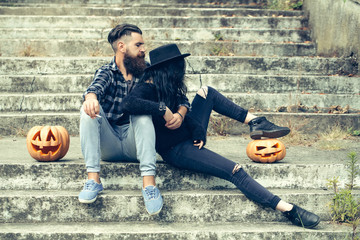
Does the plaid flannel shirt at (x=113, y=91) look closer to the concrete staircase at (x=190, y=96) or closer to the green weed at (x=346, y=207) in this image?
the concrete staircase at (x=190, y=96)

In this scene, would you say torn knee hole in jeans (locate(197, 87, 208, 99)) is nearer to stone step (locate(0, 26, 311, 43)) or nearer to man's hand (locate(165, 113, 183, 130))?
man's hand (locate(165, 113, 183, 130))

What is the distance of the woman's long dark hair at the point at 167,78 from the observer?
11.7 feet

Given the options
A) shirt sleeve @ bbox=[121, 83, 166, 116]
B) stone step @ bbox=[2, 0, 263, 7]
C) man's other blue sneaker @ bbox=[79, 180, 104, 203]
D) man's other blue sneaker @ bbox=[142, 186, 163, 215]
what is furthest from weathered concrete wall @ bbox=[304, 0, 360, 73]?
man's other blue sneaker @ bbox=[79, 180, 104, 203]

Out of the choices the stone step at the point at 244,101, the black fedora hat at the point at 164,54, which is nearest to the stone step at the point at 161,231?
the black fedora hat at the point at 164,54

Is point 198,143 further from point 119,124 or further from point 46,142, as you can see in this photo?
point 46,142

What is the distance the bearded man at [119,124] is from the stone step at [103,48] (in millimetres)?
2631

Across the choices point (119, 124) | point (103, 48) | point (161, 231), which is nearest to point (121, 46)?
point (119, 124)

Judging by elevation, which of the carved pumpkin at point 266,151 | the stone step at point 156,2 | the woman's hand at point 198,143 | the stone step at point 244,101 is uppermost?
the stone step at point 156,2

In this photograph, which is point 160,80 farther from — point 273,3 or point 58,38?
point 273,3

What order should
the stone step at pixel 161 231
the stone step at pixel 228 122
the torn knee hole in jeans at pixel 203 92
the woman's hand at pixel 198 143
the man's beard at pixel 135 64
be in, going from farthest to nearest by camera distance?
the stone step at pixel 228 122 → the torn knee hole in jeans at pixel 203 92 → the man's beard at pixel 135 64 → the woman's hand at pixel 198 143 → the stone step at pixel 161 231

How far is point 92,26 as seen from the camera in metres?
7.41

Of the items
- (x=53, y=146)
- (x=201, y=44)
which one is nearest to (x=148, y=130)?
(x=53, y=146)

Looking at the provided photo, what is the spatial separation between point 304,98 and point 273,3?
11.9 ft

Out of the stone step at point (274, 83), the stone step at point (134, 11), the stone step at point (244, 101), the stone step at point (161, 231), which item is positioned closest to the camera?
the stone step at point (161, 231)
